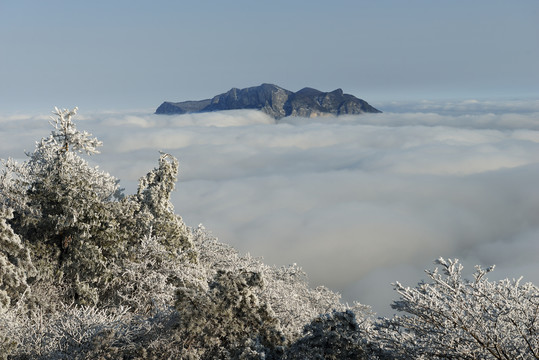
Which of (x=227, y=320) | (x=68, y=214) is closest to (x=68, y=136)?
(x=68, y=214)

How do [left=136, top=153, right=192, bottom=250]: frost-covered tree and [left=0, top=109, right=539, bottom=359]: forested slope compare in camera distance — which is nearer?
[left=0, top=109, right=539, bottom=359]: forested slope

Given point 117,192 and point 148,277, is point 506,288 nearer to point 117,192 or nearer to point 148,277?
point 148,277

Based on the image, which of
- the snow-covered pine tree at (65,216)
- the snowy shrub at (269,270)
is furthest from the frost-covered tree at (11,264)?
the snowy shrub at (269,270)

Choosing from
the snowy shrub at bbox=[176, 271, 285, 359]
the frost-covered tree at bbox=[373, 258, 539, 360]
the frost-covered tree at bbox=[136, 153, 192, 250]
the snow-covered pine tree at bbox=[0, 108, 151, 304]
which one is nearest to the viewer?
the frost-covered tree at bbox=[373, 258, 539, 360]

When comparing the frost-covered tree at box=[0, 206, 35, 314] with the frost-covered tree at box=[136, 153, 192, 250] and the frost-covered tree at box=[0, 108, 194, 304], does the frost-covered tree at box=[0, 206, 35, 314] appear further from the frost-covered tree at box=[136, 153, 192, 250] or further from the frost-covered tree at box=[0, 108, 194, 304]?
the frost-covered tree at box=[136, 153, 192, 250]

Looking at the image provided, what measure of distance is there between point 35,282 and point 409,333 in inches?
541

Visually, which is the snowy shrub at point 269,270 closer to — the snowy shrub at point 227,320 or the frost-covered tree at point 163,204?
the frost-covered tree at point 163,204

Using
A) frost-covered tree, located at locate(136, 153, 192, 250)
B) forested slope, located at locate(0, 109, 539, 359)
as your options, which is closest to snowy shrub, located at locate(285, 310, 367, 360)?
forested slope, located at locate(0, 109, 539, 359)

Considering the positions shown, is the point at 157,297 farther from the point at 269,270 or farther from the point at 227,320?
the point at 269,270

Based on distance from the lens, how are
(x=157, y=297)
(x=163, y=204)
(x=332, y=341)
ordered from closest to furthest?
(x=332, y=341) → (x=157, y=297) → (x=163, y=204)

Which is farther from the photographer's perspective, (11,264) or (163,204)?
(163,204)

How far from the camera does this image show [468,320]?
9539 millimetres

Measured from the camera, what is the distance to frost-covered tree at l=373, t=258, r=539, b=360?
9164 millimetres

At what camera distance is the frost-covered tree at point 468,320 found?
9164 mm
